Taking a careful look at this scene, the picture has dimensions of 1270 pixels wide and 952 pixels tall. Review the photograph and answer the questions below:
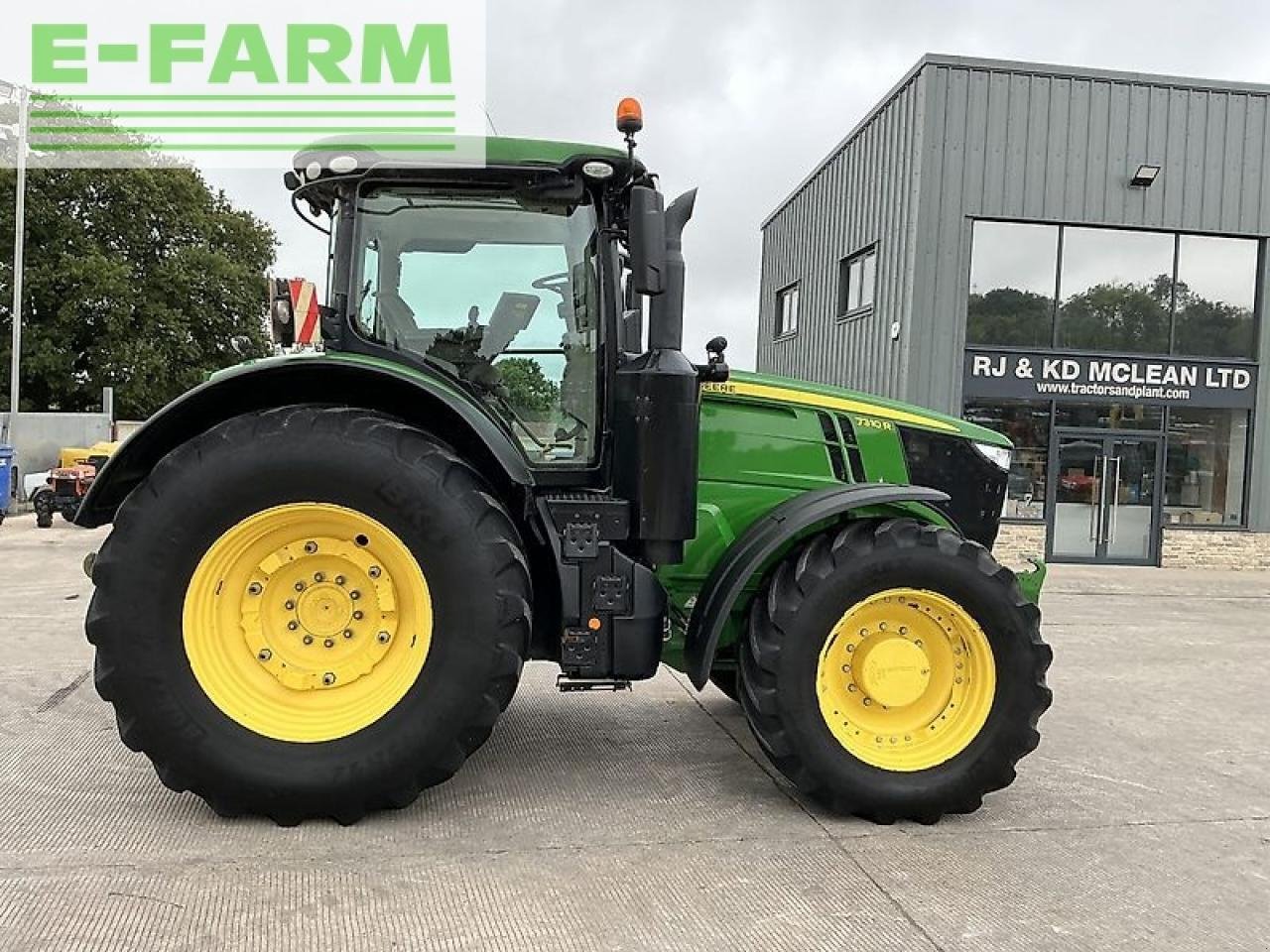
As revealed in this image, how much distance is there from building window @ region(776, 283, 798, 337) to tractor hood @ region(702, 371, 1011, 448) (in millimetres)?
14585

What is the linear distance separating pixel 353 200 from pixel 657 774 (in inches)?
102

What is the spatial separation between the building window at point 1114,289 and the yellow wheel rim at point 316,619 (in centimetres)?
1217

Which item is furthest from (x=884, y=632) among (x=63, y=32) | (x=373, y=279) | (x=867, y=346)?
(x=63, y=32)

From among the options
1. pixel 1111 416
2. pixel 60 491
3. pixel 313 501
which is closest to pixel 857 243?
pixel 1111 416

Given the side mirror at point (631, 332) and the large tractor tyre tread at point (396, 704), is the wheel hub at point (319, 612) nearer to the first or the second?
the large tractor tyre tread at point (396, 704)

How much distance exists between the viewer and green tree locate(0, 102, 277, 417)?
94.1ft

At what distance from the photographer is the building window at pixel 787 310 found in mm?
19094

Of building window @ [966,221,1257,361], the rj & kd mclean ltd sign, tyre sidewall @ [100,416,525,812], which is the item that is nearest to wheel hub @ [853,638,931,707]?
tyre sidewall @ [100,416,525,812]

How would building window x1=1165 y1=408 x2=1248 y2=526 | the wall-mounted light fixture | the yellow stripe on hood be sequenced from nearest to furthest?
the yellow stripe on hood, the wall-mounted light fixture, building window x1=1165 y1=408 x2=1248 y2=526

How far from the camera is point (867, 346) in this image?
48.5 feet

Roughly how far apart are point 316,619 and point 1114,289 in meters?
12.9

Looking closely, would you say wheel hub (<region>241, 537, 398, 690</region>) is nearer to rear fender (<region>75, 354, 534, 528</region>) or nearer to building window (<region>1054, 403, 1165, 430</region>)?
rear fender (<region>75, 354, 534, 528</region>)

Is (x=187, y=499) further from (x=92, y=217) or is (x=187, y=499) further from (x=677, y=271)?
(x=92, y=217)

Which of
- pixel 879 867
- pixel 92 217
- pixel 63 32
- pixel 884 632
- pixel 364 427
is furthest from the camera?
pixel 92 217
